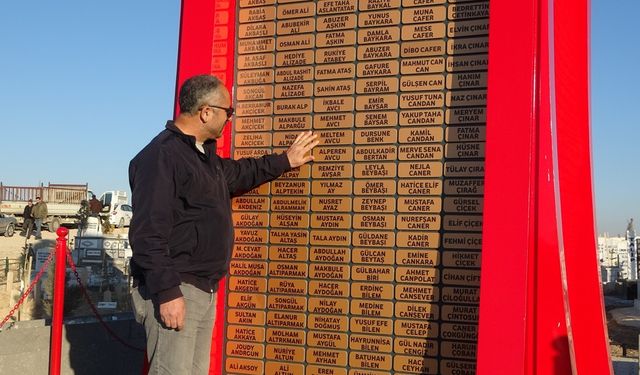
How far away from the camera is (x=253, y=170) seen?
4.13m

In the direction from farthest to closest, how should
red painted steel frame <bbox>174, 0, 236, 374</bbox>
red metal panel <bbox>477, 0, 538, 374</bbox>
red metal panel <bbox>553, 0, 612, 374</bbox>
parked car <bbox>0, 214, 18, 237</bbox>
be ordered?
parked car <bbox>0, 214, 18, 237</bbox> < red painted steel frame <bbox>174, 0, 236, 374</bbox> < red metal panel <bbox>553, 0, 612, 374</bbox> < red metal panel <bbox>477, 0, 538, 374</bbox>

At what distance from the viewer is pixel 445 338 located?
12.2 feet

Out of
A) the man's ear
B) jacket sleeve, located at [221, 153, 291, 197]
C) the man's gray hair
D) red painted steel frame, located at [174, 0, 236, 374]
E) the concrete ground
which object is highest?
red painted steel frame, located at [174, 0, 236, 374]

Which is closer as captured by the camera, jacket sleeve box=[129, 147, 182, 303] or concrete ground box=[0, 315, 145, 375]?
jacket sleeve box=[129, 147, 182, 303]

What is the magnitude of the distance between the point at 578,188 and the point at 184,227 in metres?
1.98

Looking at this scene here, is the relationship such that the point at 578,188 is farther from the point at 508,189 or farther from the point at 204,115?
the point at 204,115

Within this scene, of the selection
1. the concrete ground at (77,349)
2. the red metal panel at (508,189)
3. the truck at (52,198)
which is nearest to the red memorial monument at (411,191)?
the red metal panel at (508,189)

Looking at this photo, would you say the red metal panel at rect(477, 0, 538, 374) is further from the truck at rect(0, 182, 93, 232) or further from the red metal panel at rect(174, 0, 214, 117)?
the truck at rect(0, 182, 93, 232)

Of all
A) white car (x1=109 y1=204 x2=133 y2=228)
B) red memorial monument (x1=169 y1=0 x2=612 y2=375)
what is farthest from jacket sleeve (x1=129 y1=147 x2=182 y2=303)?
white car (x1=109 y1=204 x2=133 y2=228)

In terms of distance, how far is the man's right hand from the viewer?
3.53 m

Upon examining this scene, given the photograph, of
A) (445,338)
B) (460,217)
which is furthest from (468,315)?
(460,217)

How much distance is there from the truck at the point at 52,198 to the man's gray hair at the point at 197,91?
3593 centimetres

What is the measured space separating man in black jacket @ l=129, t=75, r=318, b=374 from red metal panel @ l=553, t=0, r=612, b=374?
1.31 meters

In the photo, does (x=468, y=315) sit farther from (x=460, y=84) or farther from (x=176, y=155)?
(x=176, y=155)
